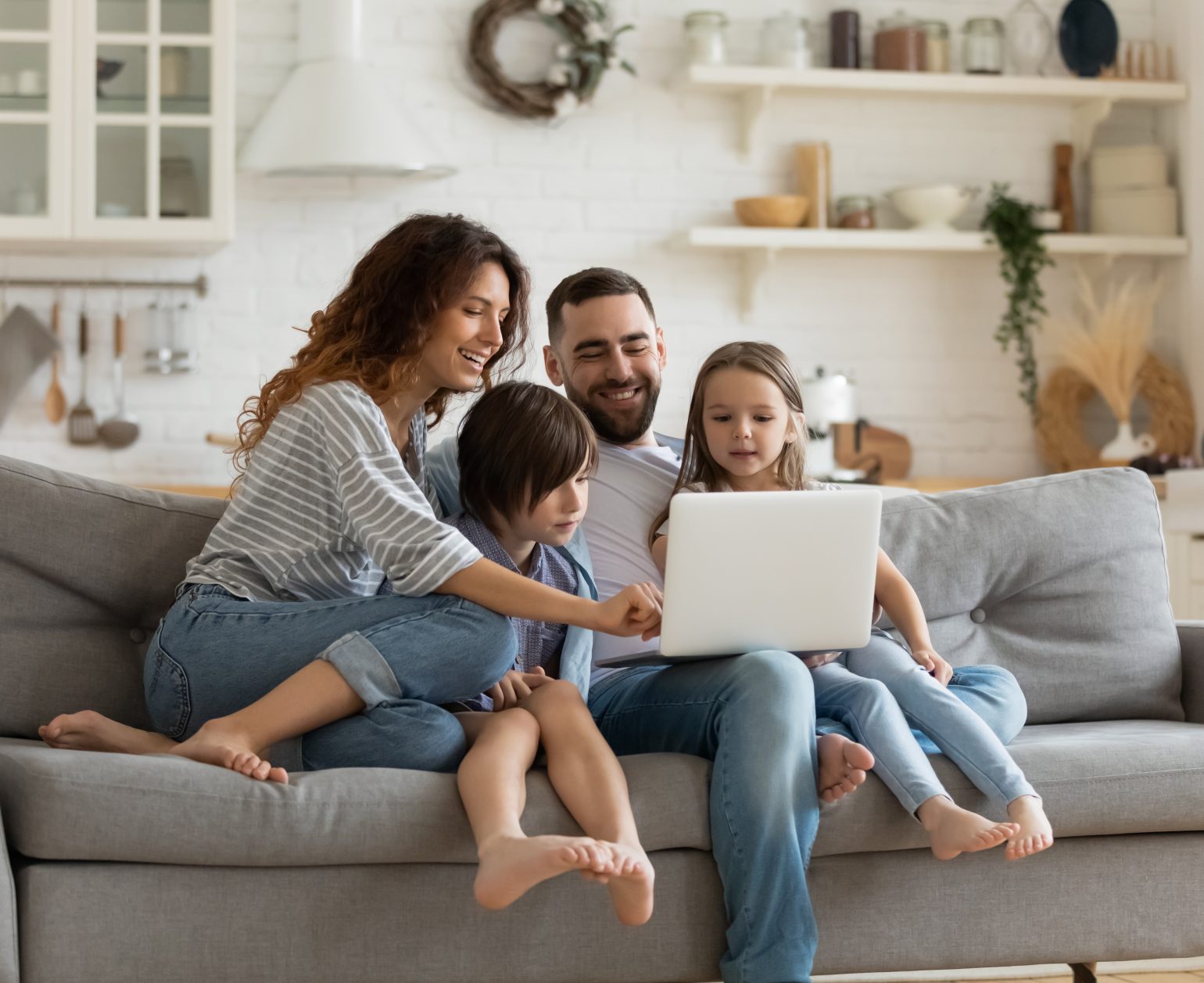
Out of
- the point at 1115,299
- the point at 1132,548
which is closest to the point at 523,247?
the point at 1115,299

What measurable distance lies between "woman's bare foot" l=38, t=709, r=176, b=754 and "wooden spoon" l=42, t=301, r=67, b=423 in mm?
2389

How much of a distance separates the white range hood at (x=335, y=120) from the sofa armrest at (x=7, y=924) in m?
2.52

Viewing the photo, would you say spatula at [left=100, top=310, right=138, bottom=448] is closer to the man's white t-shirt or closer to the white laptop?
the man's white t-shirt

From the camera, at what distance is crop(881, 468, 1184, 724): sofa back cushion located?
235cm

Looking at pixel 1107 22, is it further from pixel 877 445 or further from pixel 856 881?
pixel 856 881

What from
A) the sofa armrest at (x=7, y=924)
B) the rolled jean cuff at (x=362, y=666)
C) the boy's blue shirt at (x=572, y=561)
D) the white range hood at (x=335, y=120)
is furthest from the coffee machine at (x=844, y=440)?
the sofa armrest at (x=7, y=924)

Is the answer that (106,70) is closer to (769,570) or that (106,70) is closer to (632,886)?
(769,570)

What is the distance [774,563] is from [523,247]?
2.62 metres

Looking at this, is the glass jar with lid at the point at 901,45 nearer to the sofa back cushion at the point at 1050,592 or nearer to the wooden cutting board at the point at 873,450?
the wooden cutting board at the point at 873,450

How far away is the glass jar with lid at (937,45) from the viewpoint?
13.8 feet

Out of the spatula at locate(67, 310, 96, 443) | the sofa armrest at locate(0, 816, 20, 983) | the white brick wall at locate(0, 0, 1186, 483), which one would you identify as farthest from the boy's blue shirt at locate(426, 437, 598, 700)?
the spatula at locate(67, 310, 96, 443)

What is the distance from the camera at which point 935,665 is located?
6.61ft

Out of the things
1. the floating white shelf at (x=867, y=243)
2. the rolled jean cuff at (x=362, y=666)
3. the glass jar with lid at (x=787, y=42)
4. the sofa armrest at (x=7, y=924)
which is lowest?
the sofa armrest at (x=7, y=924)

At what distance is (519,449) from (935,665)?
65 centimetres
